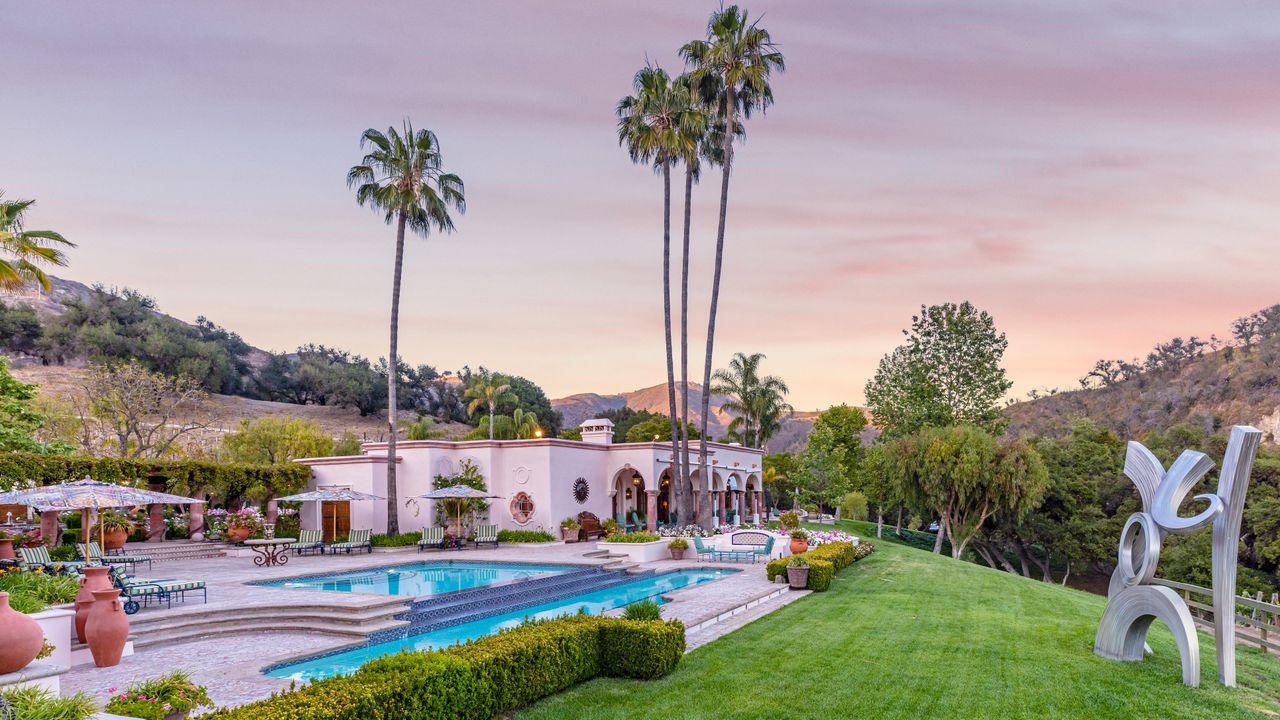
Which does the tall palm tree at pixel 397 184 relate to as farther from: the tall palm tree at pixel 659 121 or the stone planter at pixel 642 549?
the stone planter at pixel 642 549

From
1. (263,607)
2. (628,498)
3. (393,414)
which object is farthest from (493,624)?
(628,498)

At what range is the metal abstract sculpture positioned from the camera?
8.15 metres

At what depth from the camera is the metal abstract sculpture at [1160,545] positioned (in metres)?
8.15

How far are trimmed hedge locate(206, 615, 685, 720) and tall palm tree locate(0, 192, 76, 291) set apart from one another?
751 cm

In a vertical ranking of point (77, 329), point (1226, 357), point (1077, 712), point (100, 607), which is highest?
point (77, 329)

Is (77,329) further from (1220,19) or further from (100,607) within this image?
(1220,19)

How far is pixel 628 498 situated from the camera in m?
35.2

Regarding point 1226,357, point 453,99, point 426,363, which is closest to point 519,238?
point 453,99

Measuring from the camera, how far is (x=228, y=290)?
125 ft

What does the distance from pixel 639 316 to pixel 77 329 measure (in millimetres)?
46952

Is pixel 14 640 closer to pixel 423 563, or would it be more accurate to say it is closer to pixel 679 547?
pixel 423 563

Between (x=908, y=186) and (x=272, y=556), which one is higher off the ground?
(x=908, y=186)

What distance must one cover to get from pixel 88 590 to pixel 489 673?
6.07 m

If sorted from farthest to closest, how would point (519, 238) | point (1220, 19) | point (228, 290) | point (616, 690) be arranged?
point (228, 290), point (519, 238), point (1220, 19), point (616, 690)
